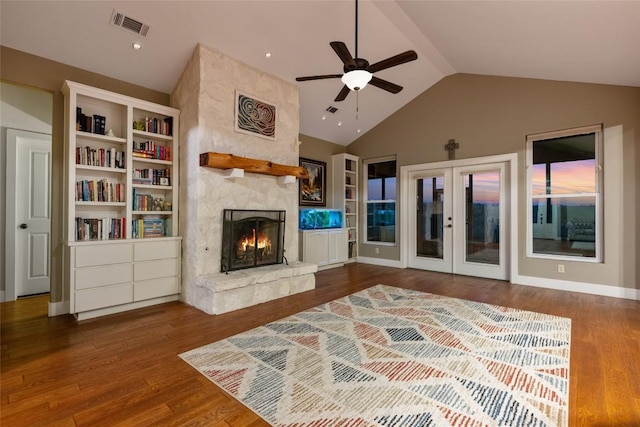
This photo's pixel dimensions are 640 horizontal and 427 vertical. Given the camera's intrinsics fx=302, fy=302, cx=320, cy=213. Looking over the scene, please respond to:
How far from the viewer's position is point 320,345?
2.57m

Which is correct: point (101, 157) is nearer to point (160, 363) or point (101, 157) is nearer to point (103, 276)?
point (103, 276)

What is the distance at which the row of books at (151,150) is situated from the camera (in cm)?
375

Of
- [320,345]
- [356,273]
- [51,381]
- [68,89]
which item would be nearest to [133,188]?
[68,89]

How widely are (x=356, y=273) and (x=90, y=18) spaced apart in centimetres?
498

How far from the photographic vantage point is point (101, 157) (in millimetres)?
3473

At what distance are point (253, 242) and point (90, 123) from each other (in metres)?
2.32

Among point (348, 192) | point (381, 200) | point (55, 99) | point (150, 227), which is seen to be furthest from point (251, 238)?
point (381, 200)

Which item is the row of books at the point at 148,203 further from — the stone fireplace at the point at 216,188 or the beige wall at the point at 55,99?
the beige wall at the point at 55,99

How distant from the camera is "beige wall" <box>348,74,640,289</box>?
401 cm

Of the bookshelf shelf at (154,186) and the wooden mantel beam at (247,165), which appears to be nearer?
the wooden mantel beam at (247,165)

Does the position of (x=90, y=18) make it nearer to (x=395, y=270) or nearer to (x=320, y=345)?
(x=320, y=345)

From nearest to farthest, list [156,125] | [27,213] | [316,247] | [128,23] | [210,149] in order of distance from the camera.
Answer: [128,23] < [210,149] < [156,125] < [27,213] < [316,247]

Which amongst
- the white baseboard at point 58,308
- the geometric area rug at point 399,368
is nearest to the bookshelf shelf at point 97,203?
the white baseboard at point 58,308

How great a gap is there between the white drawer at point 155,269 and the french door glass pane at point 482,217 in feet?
15.9
